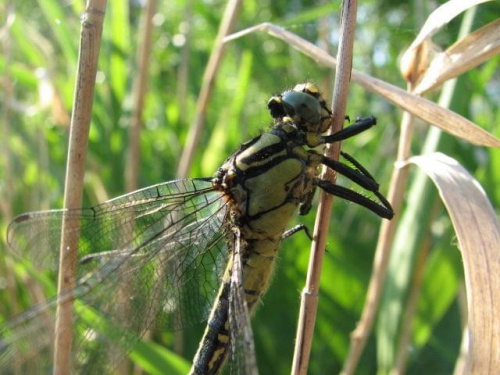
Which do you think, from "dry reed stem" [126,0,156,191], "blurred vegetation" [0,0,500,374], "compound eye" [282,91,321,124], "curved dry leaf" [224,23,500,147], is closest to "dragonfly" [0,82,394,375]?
"compound eye" [282,91,321,124]

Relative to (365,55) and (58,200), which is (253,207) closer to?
(58,200)

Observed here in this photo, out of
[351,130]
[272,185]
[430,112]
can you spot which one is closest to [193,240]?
[272,185]

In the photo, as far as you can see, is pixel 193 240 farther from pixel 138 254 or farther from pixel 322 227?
pixel 322 227

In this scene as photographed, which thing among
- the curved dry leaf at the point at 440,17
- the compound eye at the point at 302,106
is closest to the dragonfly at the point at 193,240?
the compound eye at the point at 302,106

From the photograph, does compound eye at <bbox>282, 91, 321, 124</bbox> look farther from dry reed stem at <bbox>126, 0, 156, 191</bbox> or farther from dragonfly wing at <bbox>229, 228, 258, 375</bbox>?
dry reed stem at <bbox>126, 0, 156, 191</bbox>

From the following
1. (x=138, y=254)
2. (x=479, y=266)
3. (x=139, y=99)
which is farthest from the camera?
(x=139, y=99)

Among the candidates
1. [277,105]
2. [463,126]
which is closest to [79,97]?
[277,105]

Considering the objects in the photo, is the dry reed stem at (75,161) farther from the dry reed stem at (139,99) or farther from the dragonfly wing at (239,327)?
the dry reed stem at (139,99)
